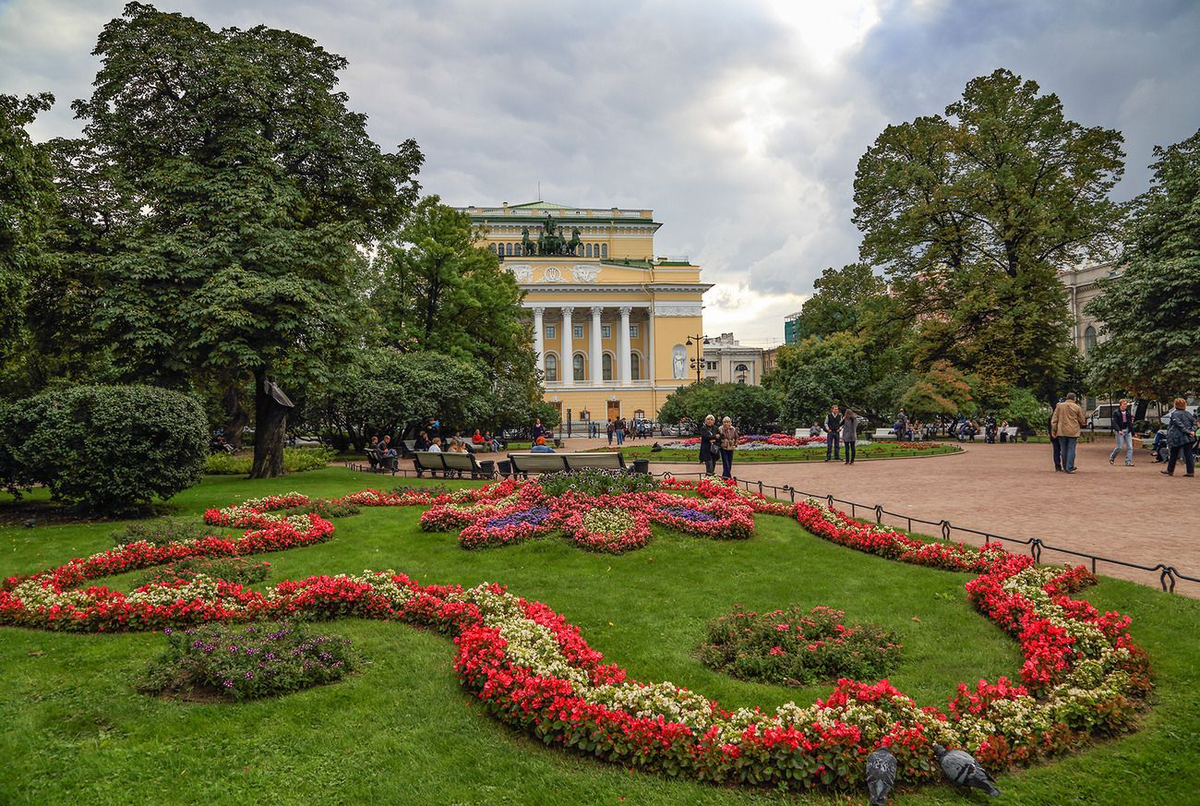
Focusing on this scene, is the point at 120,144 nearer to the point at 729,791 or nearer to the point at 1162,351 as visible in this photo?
the point at 729,791

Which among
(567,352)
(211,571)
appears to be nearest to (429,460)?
(211,571)

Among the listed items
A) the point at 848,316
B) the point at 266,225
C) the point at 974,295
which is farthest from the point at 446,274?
the point at 848,316

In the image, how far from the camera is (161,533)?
8867mm

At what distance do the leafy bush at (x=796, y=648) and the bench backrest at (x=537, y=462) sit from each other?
7911mm

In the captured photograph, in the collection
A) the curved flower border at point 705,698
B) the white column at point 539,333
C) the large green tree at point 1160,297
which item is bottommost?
the curved flower border at point 705,698

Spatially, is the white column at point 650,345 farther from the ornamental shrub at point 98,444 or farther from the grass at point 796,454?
the ornamental shrub at point 98,444

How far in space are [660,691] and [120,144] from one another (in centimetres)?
1803

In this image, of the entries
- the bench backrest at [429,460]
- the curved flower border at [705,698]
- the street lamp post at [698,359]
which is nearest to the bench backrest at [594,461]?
the bench backrest at [429,460]

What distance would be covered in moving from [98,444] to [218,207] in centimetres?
714

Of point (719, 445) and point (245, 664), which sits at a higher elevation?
point (719, 445)

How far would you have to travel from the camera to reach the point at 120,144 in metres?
15.7

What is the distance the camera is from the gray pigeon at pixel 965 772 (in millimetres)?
3363

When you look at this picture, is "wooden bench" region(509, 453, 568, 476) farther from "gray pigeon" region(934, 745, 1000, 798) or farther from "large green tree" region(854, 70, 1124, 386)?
"large green tree" region(854, 70, 1124, 386)

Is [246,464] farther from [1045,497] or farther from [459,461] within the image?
[1045,497]
